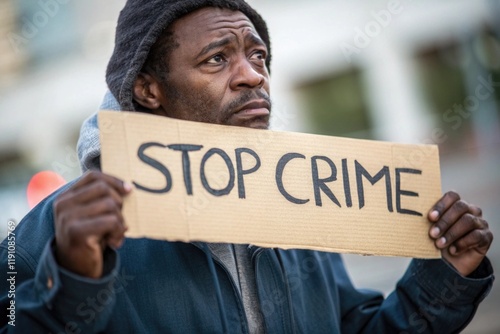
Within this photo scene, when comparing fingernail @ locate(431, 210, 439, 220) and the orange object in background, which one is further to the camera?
the orange object in background

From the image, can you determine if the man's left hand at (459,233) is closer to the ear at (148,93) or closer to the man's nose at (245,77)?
the man's nose at (245,77)

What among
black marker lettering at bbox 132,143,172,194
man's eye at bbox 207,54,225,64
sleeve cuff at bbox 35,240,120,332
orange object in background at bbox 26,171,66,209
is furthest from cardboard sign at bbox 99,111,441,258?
orange object in background at bbox 26,171,66,209

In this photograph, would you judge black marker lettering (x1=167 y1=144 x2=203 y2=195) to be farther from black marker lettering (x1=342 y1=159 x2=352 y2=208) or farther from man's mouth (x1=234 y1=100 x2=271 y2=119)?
black marker lettering (x1=342 y1=159 x2=352 y2=208)

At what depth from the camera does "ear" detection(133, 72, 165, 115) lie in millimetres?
2324

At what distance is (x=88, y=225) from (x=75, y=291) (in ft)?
0.54

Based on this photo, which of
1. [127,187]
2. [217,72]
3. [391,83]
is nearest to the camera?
[127,187]

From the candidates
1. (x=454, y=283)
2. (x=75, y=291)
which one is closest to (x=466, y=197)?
(x=454, y=283)

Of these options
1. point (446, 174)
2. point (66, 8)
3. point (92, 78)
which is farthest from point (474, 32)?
point (66, 8)

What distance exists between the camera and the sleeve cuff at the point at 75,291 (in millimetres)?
1507

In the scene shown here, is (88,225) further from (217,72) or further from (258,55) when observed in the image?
(258,55)

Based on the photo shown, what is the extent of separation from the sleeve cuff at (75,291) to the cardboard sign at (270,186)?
14 centimetres

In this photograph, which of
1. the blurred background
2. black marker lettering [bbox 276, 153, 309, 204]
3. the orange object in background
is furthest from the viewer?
the blurred background

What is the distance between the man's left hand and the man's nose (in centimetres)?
70

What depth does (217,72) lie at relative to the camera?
2180 millimetres
